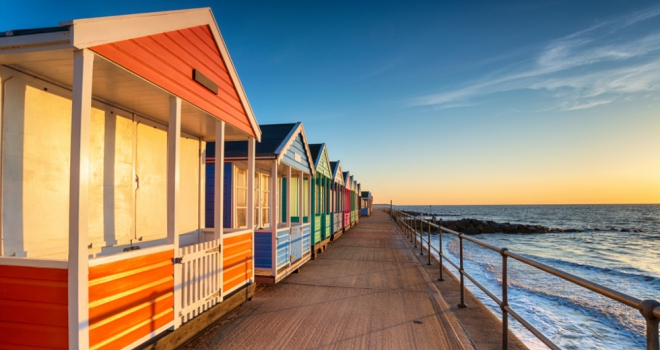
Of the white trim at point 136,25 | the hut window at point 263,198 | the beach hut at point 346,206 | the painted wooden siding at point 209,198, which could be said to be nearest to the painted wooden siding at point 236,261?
the painted wooden siding at point 209,198

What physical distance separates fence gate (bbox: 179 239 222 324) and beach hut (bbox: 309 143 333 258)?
5.57 meters

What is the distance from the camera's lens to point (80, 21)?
2.52 metres

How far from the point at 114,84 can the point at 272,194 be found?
11.9ft

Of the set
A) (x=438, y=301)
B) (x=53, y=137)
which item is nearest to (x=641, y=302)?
(x=438, y=301)

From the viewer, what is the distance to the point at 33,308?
8.46 ft

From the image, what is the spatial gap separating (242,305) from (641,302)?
5.04 m

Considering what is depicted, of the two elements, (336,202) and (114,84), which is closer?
(114,84)

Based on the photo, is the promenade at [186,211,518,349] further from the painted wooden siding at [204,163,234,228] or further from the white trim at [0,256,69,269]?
the painted wooden siding at [204,163,234,228]

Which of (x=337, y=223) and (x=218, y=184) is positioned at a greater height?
(x=218, y=184)

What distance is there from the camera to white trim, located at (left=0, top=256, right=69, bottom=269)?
2.51 metres

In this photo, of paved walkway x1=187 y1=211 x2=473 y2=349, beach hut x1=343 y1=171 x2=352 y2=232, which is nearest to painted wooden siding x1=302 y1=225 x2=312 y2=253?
paved walkway x1=187 y1=211 x2=473 y2=349

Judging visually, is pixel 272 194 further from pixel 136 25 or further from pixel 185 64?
pixel 136 25

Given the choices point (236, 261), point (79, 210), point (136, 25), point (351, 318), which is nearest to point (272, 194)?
point (236, 261)

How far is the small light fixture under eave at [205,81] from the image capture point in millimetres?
4164
